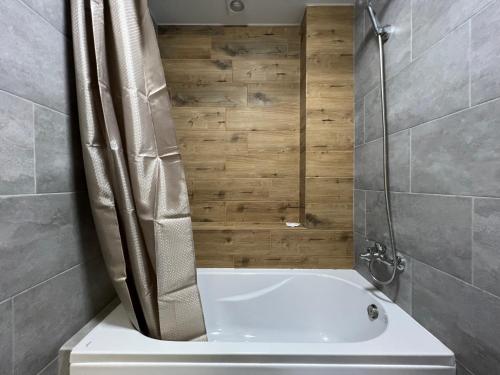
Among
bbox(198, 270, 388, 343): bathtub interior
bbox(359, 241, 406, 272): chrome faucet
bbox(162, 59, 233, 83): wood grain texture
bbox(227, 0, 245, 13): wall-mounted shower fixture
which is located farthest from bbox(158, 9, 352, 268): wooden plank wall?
bbox(359, 241, 406, 272): chrome faucet

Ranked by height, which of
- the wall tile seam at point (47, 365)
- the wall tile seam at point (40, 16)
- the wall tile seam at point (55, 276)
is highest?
the wall tile seam at point (40, 16)

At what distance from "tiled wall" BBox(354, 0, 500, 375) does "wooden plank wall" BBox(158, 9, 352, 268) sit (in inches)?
27.5

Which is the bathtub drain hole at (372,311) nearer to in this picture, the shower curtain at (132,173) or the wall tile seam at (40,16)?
the shower curtain at (132,173)

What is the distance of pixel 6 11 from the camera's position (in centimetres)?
63

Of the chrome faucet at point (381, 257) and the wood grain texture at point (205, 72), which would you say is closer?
the chrome faucet at point (381, 257)

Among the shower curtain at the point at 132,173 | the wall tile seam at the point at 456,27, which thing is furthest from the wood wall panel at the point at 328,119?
the shower curtain at the point at 132,173

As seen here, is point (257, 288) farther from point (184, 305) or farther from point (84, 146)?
point (84, 146)

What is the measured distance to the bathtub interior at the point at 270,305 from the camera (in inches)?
54.9

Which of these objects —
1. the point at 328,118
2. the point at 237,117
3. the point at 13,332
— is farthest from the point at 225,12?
the point at 13,332

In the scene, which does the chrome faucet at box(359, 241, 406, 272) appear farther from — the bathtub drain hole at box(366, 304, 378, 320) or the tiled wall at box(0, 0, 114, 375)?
the tiled wall at box(0, 0, 114, 375)

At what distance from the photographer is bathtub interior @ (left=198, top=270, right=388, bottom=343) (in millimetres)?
1394

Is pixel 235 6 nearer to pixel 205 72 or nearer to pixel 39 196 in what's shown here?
pixel 205 72

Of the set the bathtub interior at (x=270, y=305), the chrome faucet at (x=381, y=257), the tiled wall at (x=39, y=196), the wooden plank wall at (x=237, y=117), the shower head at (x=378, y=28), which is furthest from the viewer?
the wooden plank wall at (x=237, y=117)

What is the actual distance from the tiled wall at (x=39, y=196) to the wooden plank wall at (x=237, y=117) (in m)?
0.90
